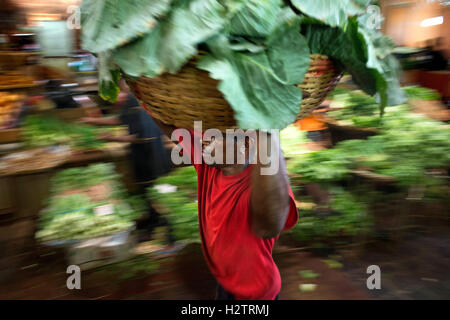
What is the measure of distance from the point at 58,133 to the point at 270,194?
264 centimetres

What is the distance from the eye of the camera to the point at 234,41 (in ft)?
2.58

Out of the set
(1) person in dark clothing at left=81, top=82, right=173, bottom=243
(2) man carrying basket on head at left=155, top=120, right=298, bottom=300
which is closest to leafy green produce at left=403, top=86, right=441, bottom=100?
(1) person in dark clothing at left=81, top=82, right=173, bottom=243

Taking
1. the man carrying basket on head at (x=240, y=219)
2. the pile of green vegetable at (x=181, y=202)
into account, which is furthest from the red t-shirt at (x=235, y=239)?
the pile of green vegetable at (x=181, y=202)

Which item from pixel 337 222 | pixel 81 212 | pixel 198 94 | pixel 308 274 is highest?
pixel 198 94

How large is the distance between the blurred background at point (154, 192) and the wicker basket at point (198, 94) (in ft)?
5.53

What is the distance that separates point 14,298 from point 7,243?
80cm

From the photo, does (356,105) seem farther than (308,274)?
Yes

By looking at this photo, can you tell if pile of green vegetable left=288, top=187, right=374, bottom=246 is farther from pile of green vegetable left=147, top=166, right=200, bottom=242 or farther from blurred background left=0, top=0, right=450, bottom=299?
pile of green vegetable left=147, top=166, right=200, bottom=242

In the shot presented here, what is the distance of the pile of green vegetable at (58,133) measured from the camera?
3072mm

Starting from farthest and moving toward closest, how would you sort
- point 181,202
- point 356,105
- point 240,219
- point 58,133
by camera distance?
point 356,105
point 58,133
point 181,202
point 240,219

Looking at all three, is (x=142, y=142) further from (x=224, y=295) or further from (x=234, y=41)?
(x=234, y=41)

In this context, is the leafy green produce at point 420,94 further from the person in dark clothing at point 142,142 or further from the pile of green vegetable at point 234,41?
the pile of green vegetable at point 234,41

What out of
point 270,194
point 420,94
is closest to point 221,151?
point 270,194
